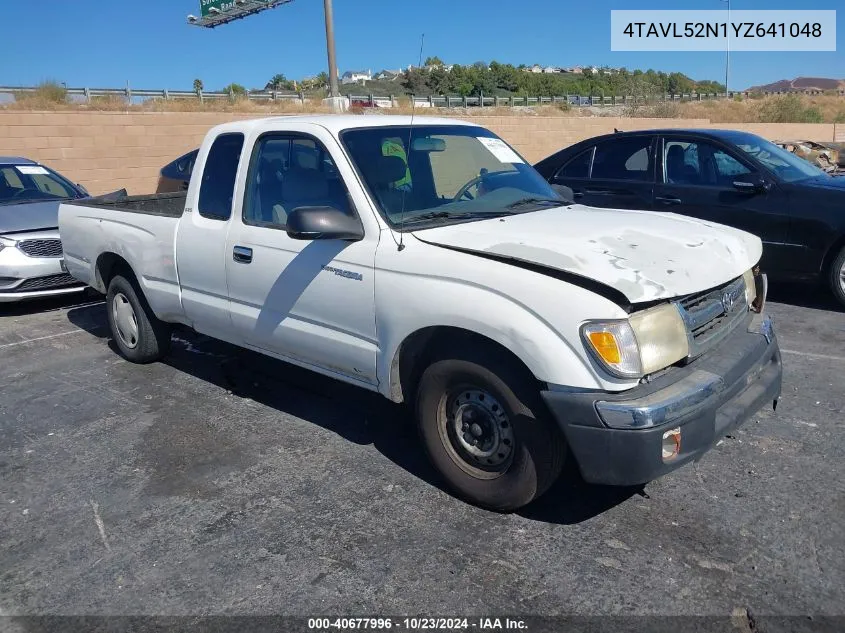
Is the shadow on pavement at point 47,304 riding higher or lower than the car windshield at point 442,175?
lower

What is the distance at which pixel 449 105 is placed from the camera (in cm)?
2992

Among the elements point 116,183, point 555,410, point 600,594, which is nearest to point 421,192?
point 555,410

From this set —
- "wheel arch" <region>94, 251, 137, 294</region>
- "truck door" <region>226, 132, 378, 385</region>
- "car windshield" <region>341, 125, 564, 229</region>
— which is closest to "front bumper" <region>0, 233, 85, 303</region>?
"wheel arch" <region>94, 251, 137, 294</region>

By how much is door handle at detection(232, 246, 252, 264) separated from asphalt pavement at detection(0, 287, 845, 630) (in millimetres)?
1082

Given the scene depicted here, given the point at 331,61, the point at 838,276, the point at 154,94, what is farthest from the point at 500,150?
the point at 154,94

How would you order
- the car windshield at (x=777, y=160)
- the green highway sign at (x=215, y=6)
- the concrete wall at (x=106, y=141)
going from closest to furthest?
1. the car windshield at (x=777, y=160)
2. the concrete wall at (x=106, y=141)
3. the green highway sign at (x=215, y=6)

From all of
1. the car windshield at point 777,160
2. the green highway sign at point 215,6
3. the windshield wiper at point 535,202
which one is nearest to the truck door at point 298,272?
the windshield wiper at point 535,202

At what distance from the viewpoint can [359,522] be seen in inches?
140

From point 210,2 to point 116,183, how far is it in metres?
21.8

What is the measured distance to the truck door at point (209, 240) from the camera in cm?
473

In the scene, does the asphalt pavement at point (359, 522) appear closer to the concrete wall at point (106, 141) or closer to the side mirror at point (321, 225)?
the side mirror at point (321, 225)

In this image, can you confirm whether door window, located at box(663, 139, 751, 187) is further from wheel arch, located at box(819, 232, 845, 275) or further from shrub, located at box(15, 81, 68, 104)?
shrub, located at box(15, 81, 68, 104)

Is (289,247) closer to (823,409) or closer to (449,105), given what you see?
(823,409)

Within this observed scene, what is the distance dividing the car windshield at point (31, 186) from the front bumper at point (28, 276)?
49.5 inches
